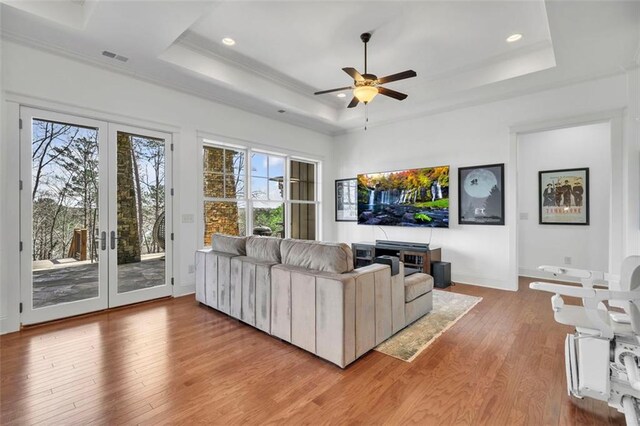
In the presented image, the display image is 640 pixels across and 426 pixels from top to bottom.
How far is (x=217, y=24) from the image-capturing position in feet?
11.5

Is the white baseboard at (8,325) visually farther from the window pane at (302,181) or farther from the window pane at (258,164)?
the window pane at (302,181)

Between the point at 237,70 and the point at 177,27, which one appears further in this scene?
the point at 237,70

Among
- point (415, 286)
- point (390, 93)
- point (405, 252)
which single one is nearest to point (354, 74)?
point (390, 93)

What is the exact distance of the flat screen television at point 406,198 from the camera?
5.50m

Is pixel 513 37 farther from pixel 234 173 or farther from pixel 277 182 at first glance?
pixel 234 173

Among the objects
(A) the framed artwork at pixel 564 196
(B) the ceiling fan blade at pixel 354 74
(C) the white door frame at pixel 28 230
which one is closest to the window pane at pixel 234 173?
(C) the white door frame at pixel 28 230

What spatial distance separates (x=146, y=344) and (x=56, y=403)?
2.88ft

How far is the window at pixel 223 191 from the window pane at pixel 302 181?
134 cm

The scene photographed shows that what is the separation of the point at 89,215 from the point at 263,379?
319 cm

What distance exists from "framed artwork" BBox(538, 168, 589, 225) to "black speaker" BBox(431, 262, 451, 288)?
7.21 ft

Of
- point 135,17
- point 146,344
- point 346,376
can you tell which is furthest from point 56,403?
point 135,17

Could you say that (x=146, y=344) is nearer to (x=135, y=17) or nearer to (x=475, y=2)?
(x=135, y=17)

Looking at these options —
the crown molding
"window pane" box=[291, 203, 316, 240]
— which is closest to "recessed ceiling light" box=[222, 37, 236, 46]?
the crown molding

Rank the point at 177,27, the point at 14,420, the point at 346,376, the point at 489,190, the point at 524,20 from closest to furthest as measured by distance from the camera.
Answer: the point at 14,420 < the point at 346,376 < the point at 177,27 < the point at 524,20 < the point at 489,190
